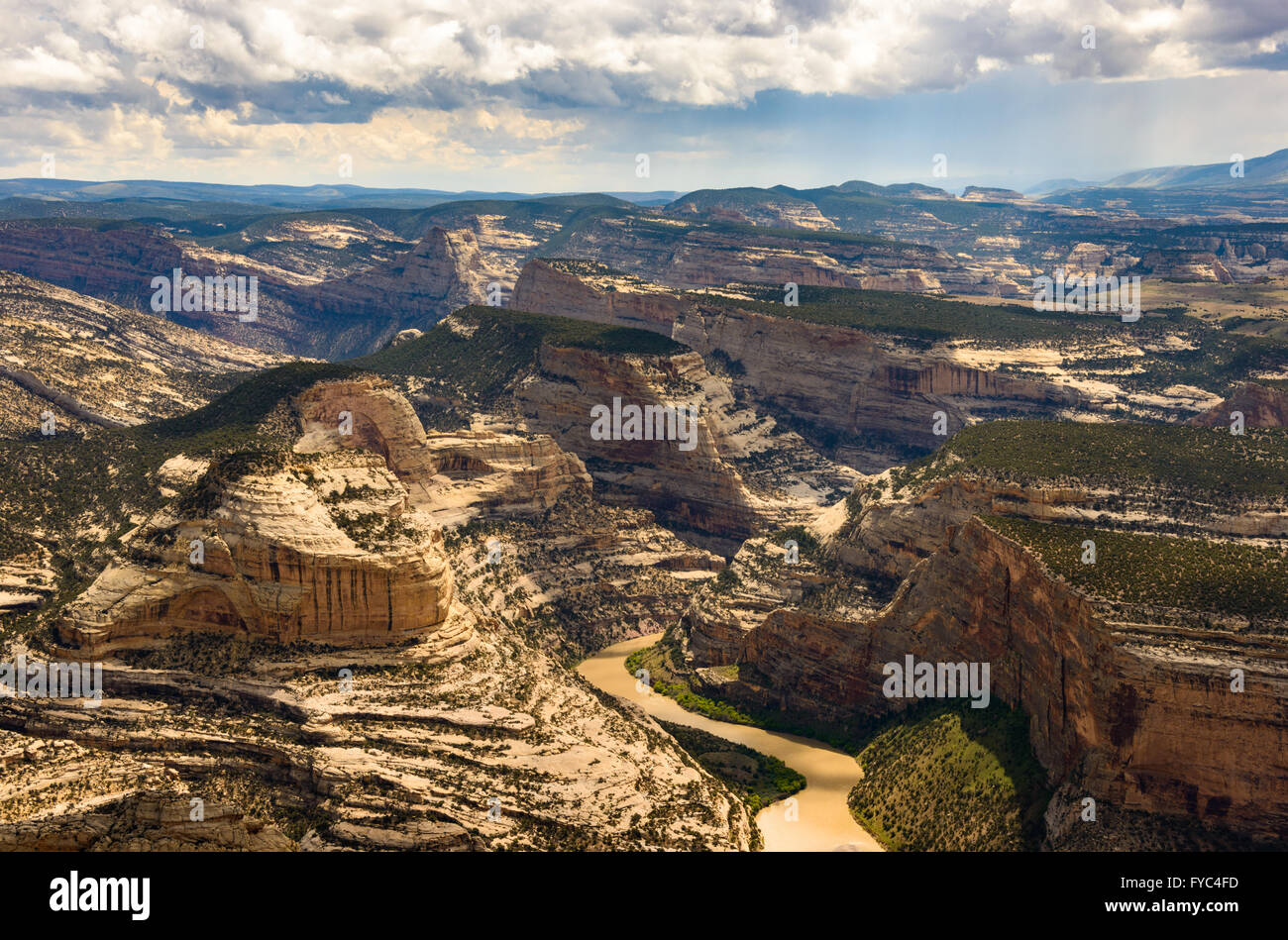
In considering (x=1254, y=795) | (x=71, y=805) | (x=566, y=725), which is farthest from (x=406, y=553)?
(x=1254, y=795)

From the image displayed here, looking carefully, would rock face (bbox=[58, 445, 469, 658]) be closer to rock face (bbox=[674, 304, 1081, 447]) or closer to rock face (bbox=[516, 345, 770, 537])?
rock face (bbox=[516, 345, 770, 537])

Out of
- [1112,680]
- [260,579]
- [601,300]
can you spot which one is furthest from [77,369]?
[1112,680]

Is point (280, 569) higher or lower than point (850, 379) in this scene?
lower

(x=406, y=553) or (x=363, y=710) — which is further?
(x=406, y=553)

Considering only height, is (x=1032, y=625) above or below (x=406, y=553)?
below

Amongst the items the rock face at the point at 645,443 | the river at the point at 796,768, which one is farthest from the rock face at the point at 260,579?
the rock face at the point at 645,443

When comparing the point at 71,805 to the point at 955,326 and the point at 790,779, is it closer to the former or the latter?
the point at 790,779

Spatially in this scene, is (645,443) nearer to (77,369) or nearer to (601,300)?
(77,369)
